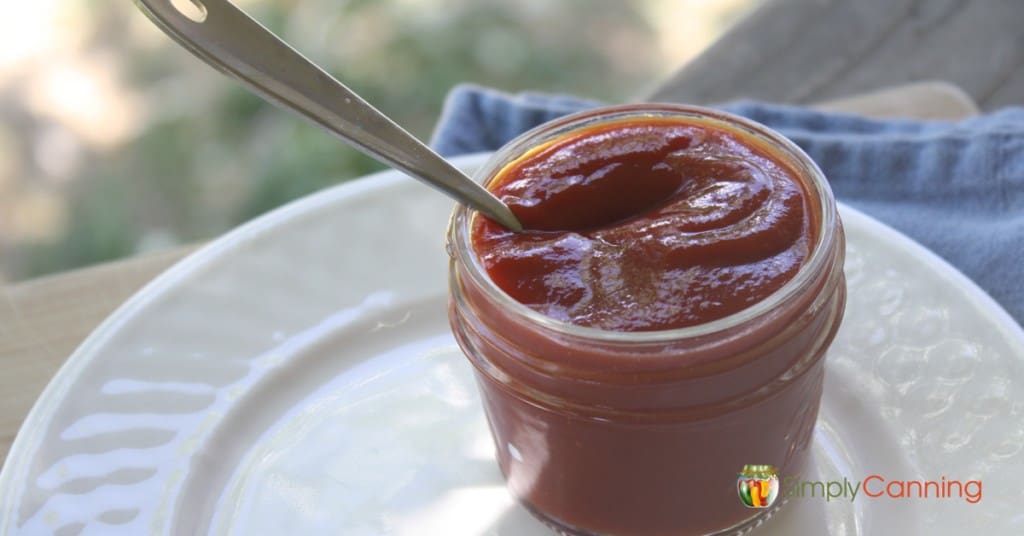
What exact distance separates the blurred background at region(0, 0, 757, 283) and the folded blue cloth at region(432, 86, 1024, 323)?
1396 mm

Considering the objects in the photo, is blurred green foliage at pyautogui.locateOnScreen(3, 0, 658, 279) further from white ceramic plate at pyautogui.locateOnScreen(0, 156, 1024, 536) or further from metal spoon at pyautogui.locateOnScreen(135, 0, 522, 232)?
metal spoon at pyautogui.locateOnScreen(135, 0, 522, 232)

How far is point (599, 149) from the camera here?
1.57 metres

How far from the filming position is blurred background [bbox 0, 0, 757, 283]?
372cm

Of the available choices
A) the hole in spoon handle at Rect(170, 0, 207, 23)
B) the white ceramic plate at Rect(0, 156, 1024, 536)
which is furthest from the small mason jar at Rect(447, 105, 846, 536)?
the hole in spoon handle at Rect(170, 0, 207, 23)

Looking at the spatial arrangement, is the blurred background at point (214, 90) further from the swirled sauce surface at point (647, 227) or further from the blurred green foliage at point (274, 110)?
the swirled sauce surface at point (647, 227)

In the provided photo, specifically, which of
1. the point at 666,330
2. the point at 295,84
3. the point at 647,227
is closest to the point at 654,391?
the point at 666,330

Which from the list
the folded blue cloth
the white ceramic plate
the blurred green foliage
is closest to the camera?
the white ceramic plate

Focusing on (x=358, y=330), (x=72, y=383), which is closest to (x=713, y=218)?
(x=358, y=330)

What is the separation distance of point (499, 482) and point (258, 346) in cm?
53

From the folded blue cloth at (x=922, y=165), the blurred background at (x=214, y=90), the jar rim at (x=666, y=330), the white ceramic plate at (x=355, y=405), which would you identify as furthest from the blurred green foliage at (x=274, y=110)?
the jar rim at (x=666, y=330)

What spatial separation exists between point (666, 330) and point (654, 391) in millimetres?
79

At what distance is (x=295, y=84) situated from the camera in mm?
1322

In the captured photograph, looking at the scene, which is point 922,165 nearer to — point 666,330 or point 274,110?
point 666,330

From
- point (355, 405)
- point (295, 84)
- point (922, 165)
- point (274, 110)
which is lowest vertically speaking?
point (274, 110)
